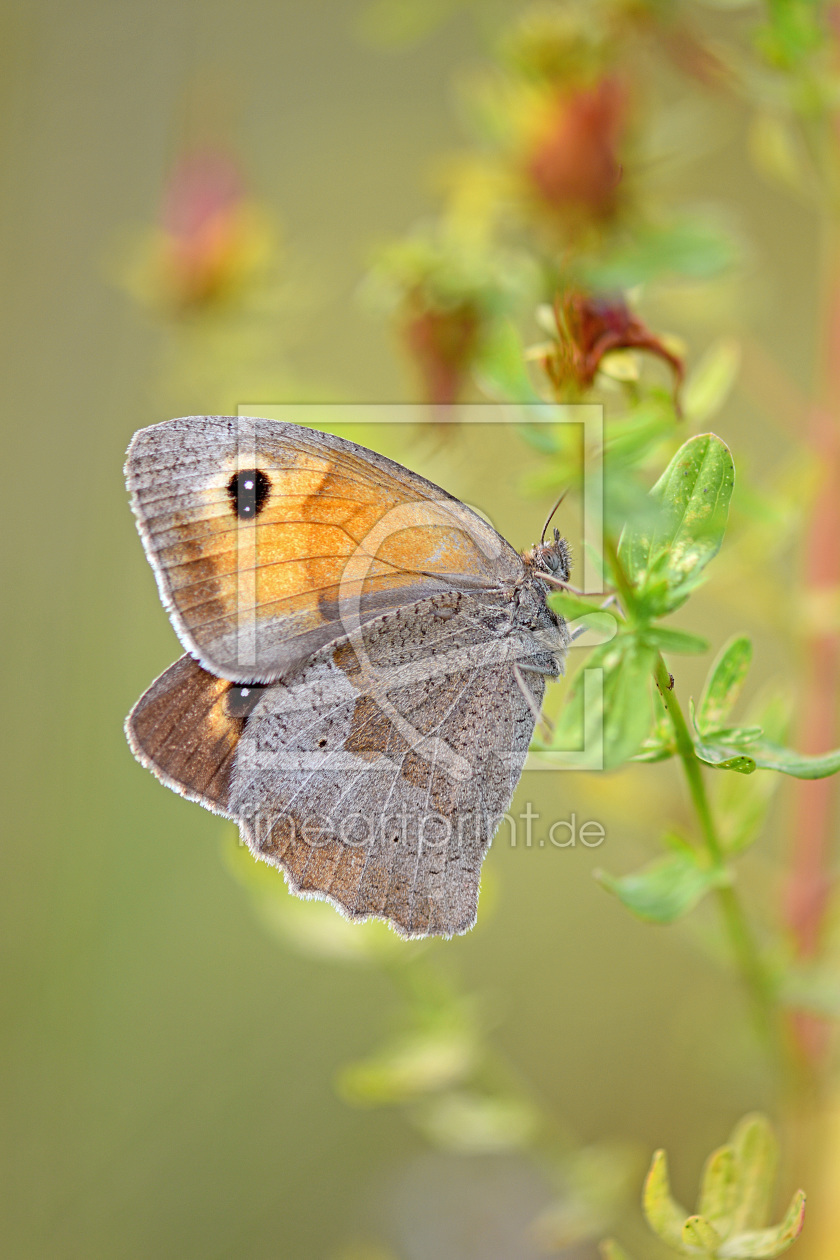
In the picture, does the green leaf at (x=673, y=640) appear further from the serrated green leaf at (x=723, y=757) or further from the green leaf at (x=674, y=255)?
the green leaf at (x=674, y=255)

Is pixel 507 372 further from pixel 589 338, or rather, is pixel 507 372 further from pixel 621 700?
pixel 621 700

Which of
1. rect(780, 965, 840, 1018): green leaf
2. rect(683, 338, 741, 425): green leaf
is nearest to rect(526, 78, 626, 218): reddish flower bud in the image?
rect(683, 338, 741, 425): green leaf

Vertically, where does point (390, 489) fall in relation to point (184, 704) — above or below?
above

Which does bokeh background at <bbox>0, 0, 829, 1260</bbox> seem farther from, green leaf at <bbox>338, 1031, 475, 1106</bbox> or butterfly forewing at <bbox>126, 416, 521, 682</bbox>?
butterfly forewing at <bbox>126, 416, 521, 682</bbox>

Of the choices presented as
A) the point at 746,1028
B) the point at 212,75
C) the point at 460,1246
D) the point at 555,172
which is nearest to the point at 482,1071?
the point at 746,1028

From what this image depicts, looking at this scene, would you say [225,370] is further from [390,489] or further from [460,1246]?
[460,1246]

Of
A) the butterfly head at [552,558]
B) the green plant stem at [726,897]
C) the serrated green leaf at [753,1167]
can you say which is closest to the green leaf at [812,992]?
the green plant stem at [726,897]

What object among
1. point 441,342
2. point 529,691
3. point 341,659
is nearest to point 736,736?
point 529,691
